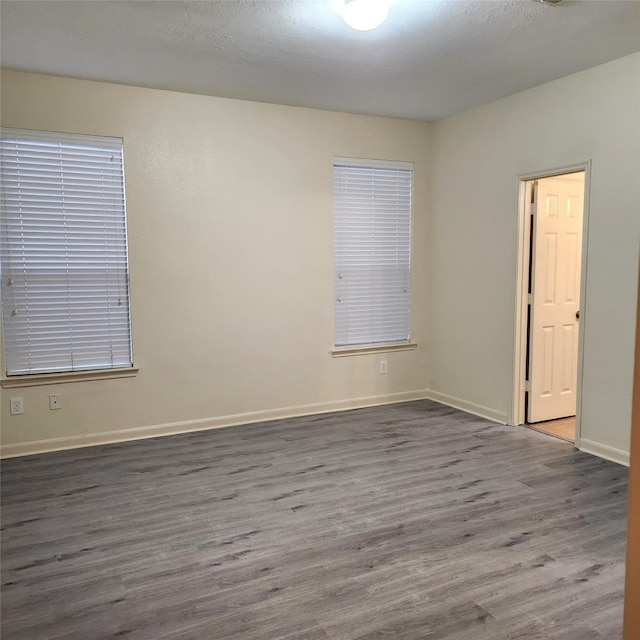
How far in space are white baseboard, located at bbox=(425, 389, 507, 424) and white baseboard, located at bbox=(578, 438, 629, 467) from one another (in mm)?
775

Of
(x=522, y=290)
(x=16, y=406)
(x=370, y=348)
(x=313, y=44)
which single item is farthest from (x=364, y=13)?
(x=16, y=406)

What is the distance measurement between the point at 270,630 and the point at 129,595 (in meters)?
0.65

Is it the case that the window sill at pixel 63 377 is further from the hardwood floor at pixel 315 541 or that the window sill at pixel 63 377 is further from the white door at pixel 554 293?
the white door at pixel 554 293

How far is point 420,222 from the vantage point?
5441mm

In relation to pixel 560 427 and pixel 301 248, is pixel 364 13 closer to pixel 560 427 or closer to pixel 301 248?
pixel 301 248

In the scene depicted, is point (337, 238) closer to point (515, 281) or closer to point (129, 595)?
point (515, 281)

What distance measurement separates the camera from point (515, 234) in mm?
4508

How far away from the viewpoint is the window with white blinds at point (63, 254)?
390 cm

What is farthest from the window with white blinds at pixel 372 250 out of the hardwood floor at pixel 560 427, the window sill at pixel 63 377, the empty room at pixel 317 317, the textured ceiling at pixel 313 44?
the window sill at pixel 63 377

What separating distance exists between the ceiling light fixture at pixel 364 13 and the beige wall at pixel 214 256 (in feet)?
6.18

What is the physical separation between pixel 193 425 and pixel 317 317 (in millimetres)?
1417

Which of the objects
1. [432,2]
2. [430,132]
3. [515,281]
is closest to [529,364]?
[515,281]

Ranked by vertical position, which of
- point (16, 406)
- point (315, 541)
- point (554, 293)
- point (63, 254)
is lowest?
point (315, 541)

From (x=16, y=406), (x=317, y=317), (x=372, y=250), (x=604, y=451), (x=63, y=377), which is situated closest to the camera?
(x=604, y=451)
